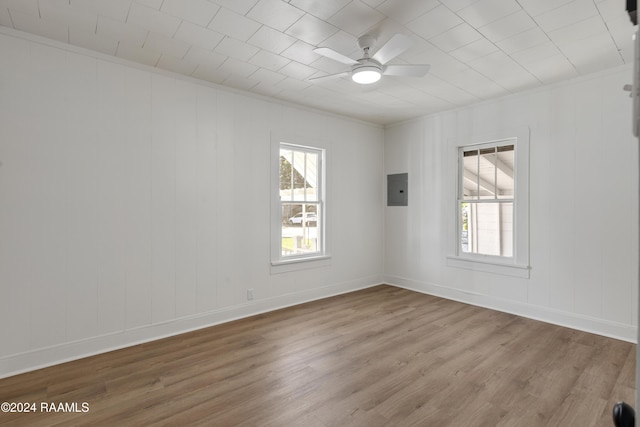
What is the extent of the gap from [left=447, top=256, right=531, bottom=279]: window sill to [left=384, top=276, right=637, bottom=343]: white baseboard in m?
0.35

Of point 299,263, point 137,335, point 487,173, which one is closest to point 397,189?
point 487,173

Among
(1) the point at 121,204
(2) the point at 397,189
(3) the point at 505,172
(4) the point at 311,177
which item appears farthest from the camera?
(2) the point at 397,189

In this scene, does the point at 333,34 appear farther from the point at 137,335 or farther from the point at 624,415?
the point at 137,335

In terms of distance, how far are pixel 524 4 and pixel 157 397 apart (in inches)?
150

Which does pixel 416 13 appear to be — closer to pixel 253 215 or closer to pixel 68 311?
pixel 253 215

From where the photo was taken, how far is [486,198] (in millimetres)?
4348

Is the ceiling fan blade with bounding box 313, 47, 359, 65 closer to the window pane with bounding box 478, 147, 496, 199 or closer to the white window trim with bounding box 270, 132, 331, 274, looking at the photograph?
the white window trim with bounding box 270, 132, 331, 274

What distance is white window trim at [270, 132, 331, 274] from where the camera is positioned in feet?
13.7

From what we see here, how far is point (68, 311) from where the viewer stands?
279cm

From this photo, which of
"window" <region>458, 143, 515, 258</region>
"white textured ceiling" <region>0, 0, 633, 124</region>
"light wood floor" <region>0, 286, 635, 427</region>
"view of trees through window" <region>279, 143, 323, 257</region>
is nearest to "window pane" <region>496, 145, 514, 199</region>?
"window" <region>458, 143, 515, 258</region>

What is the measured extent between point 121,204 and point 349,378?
262 cm

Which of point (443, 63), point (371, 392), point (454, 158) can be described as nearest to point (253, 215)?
point (371, 392)

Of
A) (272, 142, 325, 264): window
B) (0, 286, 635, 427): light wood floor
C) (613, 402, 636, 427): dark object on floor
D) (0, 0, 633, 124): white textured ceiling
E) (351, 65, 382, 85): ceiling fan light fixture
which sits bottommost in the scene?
(0, 286, 635, 427): light wood floor

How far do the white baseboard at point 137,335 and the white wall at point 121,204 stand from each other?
1 centimetres
